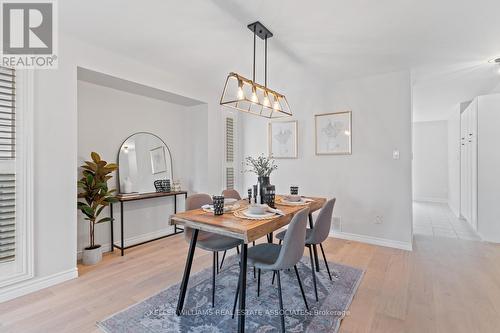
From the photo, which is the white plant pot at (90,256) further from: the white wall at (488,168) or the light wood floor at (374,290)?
the white wall at (488,168)

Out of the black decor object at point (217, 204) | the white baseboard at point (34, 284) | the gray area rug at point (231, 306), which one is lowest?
the gray area rug at point (231, 306)

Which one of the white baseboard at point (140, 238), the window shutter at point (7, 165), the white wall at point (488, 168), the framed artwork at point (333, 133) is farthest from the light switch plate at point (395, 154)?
the window shutter at point (7, 165)

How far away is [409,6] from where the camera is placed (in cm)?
195

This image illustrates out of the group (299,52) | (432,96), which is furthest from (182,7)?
(432,96)

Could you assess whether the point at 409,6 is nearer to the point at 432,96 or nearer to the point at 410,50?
the point at 410,50

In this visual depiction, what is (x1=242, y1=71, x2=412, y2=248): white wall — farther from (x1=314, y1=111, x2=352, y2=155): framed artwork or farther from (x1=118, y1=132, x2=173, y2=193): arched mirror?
(x1=118, y1=132, x2=173, y2=193): arched mirror

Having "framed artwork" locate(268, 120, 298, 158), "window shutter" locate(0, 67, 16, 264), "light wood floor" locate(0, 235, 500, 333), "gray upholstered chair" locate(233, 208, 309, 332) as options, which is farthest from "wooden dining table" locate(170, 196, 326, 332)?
"framed artwork" locate(268, 120, 298, 158)

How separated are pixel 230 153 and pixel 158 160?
4.68ft

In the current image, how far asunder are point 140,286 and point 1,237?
1.26 m

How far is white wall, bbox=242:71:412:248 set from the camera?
3.39m

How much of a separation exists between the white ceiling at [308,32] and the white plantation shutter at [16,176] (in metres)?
0.75

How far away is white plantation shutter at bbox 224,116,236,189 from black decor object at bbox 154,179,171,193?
1.17 m

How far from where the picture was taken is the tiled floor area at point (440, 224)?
4035 millimetres

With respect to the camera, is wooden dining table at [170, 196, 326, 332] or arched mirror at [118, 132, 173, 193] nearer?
wooden dining table at [170, 196, 326, 332]
